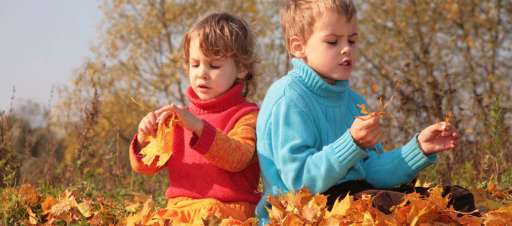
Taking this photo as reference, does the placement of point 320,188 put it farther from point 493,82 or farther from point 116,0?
point 116,0

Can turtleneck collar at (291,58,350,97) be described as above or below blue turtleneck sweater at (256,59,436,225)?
above

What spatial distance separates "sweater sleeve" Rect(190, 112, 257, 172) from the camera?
337 cm

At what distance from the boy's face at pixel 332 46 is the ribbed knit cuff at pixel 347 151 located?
1.41ft

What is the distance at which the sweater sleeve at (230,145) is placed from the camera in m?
3.37

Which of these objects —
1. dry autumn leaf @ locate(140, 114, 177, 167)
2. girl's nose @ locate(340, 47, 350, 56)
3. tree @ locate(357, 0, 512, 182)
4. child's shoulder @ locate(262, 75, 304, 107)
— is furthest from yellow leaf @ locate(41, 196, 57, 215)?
tree @ locate(357, 0, 512, 182)

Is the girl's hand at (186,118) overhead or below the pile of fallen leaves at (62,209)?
overhead

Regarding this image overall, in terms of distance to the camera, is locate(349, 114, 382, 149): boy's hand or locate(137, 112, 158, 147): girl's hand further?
locate(137, 112, 158, 147): girl's hand

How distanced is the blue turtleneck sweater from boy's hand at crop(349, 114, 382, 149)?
0.10 feet

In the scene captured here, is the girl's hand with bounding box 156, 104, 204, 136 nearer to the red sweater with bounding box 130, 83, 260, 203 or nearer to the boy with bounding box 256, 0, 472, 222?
the red sweater with bounding box 130, 83, 260, 203

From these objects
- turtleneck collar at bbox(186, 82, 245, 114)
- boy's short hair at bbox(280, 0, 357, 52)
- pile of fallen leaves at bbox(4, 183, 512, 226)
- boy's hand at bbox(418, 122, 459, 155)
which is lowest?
pile of fallen leaves at bbox(4, 183, 512, 226)

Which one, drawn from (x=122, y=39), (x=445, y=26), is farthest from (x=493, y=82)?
(x=122, y=39)

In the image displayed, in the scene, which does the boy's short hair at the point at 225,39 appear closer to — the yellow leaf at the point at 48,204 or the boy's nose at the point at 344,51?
the boy's nose at the point at 344,51

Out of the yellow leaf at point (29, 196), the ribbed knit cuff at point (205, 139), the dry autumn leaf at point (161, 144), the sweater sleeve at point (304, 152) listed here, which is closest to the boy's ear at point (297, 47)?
the sweater sleeve at point (304, 152)

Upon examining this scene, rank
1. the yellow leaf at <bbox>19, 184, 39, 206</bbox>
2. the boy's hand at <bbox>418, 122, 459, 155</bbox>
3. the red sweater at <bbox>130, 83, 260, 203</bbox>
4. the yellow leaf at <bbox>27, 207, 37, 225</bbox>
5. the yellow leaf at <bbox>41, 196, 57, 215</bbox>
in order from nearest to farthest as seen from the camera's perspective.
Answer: the boy's hand at <bbox>418, 122, 459, 155</bbox> → the red sweater at <bbox>130, 83, 260, 203</bbox> → the yellow leaf at <bbox>27, 207, 37, 225</bbox> → the yellow leaf at <bbox>41, 196, 57, 215</bbox> → the yellow leaf at <bbox>19, 184, 39, 206</bbox>
